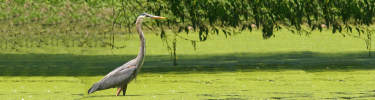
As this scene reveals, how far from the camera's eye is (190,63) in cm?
1838

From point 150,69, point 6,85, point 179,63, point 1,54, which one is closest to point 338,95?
point 6,85

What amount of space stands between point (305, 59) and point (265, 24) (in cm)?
305

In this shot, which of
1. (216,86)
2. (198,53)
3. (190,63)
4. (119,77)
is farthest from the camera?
(198,53)

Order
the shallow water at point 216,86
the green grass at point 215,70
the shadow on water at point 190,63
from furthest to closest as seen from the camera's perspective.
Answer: the shadow on water at point 190,63 < the green grass at point 215,70 < the shallow water at point 216,86

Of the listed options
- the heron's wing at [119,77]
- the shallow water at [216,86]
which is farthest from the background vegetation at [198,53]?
the heron's wing at [119,77]

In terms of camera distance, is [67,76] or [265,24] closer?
[67,76]

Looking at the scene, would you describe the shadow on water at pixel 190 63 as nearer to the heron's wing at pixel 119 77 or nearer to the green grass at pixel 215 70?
the green grass at pixel 215 70

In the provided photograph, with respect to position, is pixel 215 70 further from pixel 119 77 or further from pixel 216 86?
pixel 119 77

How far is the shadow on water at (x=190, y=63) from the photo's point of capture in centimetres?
1656

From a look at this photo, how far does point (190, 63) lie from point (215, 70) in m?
2.03

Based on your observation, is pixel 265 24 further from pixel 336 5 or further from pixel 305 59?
pixel 305 59

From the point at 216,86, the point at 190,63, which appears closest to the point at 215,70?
the point at 190,63

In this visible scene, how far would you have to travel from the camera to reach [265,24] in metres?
16.7

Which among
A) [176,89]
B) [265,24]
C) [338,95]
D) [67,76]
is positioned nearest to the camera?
[338,95]
